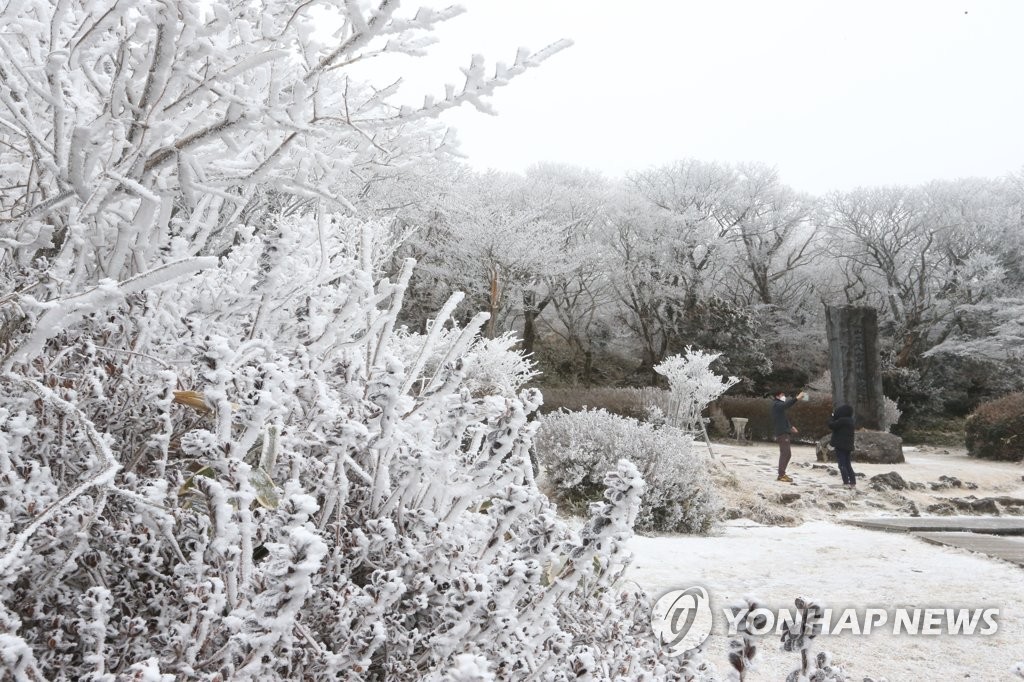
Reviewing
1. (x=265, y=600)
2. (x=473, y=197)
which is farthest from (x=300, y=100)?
(x=473, y=197)

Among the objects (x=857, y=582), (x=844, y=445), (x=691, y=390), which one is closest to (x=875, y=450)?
(x=844, y=445)

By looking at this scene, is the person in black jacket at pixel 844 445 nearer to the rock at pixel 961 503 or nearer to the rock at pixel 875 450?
the rock at pixel 961 503

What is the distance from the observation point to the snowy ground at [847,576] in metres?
3.08

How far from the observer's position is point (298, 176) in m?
1.17

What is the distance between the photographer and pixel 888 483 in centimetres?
990

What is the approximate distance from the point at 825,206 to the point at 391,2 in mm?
29044

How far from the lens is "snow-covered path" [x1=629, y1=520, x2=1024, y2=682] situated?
306 centimetres

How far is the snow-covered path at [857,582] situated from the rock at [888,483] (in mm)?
3339

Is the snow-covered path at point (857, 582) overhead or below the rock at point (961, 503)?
overhead

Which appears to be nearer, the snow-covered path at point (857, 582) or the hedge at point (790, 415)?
Answer: the snow-covered path at point (857, 582)

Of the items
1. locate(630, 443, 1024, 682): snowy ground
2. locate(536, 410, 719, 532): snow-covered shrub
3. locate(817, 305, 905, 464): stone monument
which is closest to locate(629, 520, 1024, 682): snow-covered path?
locate(630, 443, 1024, 682): snowy ground

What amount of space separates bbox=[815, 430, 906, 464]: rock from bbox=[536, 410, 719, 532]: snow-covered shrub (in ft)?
23.8

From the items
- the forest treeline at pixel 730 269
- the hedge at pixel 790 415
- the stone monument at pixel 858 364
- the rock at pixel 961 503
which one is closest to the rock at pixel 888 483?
the rock at pixel 961 503

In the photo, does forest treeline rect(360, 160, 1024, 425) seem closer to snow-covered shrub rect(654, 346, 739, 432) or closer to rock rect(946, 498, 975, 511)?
snow-covered shrub rect(654, 346, 739, 432)
